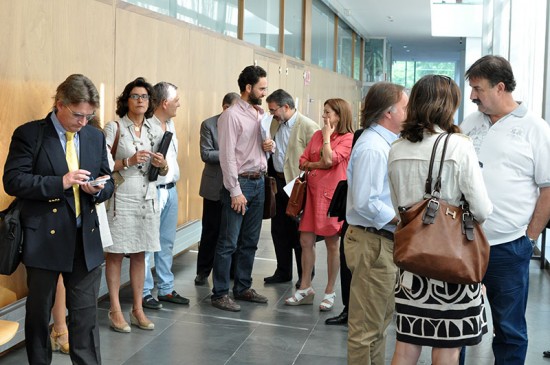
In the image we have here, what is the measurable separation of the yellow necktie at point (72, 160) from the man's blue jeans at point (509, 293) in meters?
1.98

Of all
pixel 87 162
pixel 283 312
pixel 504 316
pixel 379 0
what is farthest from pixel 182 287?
pixel 379 0

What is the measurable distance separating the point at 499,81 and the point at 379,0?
1463cm

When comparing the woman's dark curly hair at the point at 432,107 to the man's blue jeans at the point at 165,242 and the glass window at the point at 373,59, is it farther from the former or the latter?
the glass window at the point at 373,59

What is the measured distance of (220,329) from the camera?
5.68 meters

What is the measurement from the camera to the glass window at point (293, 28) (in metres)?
13.9

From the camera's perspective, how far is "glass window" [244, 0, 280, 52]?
11031 millimetres

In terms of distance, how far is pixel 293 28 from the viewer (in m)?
14.4

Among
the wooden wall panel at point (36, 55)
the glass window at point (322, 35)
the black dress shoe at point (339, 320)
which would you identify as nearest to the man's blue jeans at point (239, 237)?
the black dress shoe at point (339, 320)

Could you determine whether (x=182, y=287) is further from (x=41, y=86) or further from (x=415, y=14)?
(x=415, y=14)

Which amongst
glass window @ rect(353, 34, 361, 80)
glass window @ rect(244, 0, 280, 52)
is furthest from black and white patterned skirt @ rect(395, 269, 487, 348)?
glass window @ rect(353, 34, 361, 80)

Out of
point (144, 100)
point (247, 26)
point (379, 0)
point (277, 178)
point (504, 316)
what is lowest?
point (504, 316)

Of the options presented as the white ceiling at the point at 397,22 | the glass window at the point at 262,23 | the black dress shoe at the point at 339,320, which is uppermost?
the white ceiling at the point at 397,22

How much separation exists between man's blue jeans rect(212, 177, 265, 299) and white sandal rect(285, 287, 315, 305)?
1.23ft

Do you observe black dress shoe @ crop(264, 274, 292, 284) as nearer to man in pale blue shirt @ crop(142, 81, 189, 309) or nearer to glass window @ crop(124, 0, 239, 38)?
man in pale blue shirt @ crop(142, 81, 189, 309)
